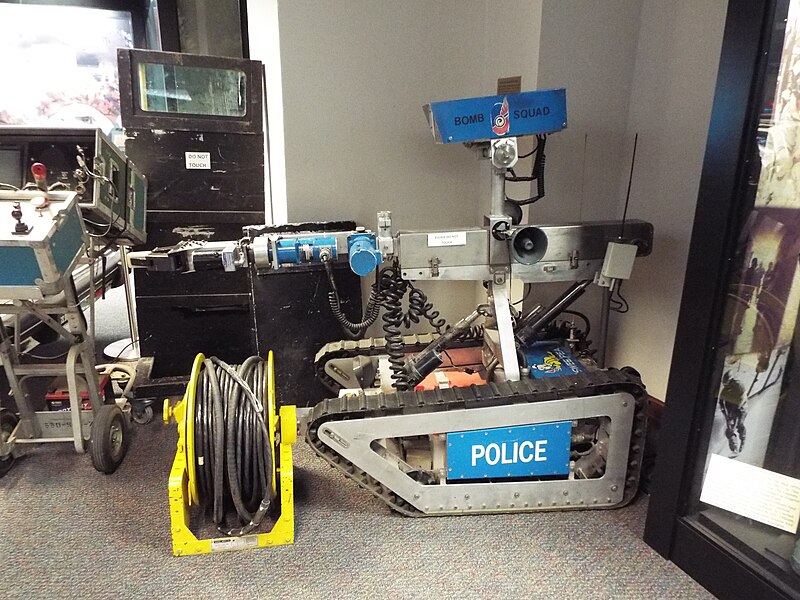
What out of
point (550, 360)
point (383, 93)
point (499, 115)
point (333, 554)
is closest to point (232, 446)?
point (333, 554)

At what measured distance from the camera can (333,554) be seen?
1.75m

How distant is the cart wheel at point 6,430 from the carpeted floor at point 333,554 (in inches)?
3.7

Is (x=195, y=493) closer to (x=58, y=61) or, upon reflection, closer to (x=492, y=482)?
(x=492, y=482)

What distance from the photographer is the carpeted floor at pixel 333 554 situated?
1.61m

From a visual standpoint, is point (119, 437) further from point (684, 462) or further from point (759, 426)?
point (759, 426)

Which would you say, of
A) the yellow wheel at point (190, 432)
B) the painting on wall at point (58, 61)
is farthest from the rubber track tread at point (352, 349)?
the painting on wall at point (58, 61)

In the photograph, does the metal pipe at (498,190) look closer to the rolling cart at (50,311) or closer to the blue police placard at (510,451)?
the blue police placard at (510,451)

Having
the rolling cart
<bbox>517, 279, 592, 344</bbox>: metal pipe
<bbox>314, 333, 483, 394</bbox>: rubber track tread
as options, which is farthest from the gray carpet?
<bbox>517, 279, 592, 344</bbox>: metal pipe

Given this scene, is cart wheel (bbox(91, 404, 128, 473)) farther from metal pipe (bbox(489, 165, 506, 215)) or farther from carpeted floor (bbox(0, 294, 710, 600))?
metal pipe (bbox(489, 165, 506, 215))

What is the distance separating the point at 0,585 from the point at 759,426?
2293 millimetres

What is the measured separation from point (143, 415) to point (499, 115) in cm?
209

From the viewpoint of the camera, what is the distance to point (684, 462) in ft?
5.36

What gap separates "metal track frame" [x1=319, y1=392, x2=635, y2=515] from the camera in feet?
5.98

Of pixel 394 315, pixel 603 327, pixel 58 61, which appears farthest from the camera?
pixel 58 61
